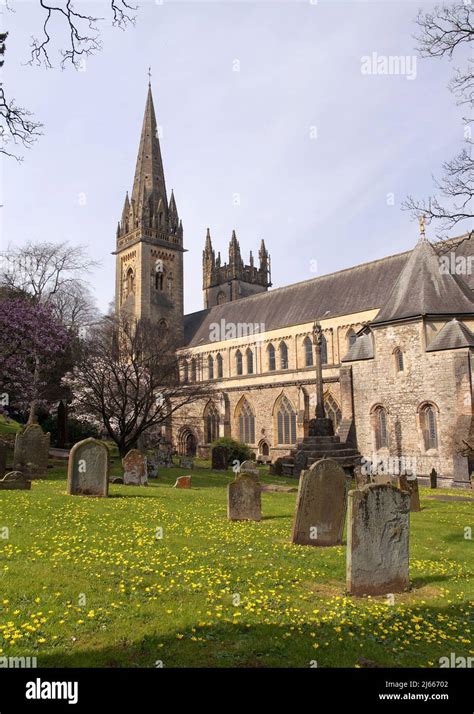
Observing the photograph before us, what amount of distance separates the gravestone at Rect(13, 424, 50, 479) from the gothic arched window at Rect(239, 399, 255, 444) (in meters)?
24.5

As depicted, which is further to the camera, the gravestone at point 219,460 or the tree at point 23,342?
the gravestone at point 219,460

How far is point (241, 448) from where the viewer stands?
32.6 metres

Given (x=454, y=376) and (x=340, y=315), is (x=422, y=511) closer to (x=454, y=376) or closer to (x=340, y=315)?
(x=454, y=376)

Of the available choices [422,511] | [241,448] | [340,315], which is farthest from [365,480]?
[340,315]

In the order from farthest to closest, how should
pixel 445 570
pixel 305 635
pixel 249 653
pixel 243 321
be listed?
pixel 243 321
pixel 445 570
pixel 305 635
pixel 249 653

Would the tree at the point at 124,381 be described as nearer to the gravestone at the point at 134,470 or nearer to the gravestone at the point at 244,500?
the gravestone at the point at 134,470

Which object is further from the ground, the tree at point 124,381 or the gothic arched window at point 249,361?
the gothic arched window at point 249,361

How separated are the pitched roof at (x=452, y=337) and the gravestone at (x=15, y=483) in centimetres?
1938

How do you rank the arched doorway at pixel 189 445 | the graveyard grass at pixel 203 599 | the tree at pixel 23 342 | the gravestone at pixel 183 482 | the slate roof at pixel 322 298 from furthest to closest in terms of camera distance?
the arched doorway at pixel 189 445
the slate roof at pixel 322 298
the tree at pixel 23 342
the gravestone at pixel 183 482
the graveyard grass at pixel 203 599

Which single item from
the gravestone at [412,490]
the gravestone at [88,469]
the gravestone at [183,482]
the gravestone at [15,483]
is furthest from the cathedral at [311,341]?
the gravestone at [15,483]

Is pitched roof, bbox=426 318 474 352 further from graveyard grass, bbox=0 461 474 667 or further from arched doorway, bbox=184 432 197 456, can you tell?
arched doorway, bbox=184 432 197 456

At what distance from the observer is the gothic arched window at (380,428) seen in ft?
88.3
